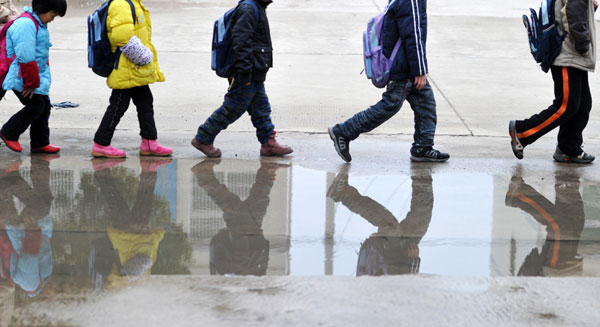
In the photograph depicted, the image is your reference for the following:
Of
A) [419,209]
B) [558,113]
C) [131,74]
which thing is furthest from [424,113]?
[131,74]

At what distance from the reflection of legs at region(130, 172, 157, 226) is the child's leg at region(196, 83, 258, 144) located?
0.65m

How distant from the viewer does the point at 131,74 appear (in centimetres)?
637

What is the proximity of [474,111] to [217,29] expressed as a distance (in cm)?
352

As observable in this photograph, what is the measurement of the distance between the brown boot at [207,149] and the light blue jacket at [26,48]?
1.27 meters

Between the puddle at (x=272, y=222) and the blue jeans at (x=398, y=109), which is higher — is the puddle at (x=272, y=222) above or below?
below

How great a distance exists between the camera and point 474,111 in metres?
8.74

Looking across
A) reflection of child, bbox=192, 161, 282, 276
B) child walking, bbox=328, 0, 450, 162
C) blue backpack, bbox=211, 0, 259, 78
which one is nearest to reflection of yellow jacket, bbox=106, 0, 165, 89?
blue backpack, bbox=211, 0, 259, 78

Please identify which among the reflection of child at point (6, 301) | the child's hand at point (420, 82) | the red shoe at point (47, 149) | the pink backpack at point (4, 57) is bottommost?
the reflection of child at point (6, 301)

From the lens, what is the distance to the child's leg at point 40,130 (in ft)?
21.9

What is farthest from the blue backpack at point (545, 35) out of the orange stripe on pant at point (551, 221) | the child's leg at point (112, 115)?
the child's leg at point (112, 115)

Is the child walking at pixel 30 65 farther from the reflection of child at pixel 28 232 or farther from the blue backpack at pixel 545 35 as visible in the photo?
the blue backpack at pixel 545 35

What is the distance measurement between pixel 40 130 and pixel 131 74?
99 cm

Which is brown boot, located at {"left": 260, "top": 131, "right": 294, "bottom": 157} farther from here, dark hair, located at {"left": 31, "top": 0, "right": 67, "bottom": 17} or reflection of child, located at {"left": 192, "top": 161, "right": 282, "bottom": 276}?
dark hair, located at {"left": 31, "top": 0, "right": 67, "bottom": 17}

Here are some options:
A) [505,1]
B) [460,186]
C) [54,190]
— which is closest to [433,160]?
[460,186]
